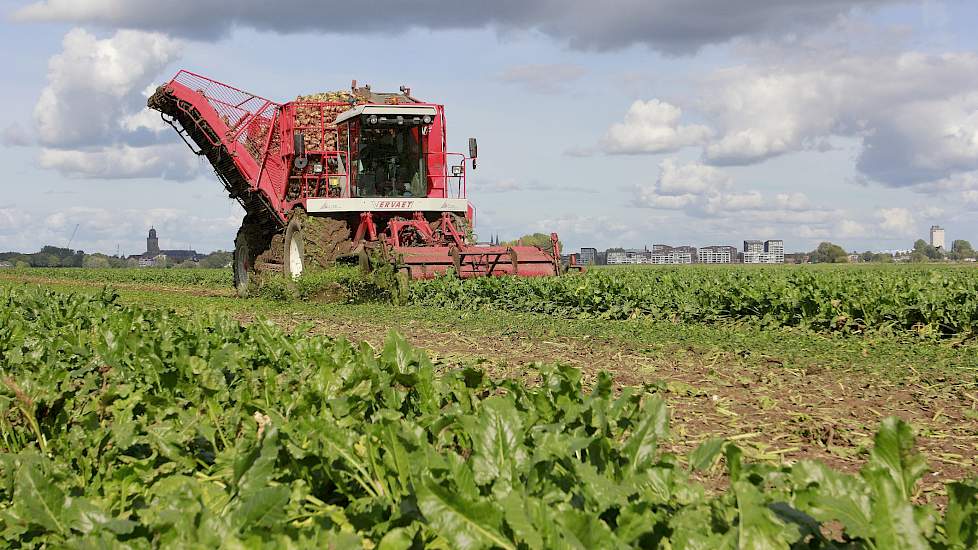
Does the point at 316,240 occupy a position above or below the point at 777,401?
above

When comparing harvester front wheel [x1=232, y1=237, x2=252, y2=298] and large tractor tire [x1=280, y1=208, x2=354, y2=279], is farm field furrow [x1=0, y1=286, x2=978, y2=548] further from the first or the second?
harvester front wheel [x1=232, y1=237, x2=252, y2=298]

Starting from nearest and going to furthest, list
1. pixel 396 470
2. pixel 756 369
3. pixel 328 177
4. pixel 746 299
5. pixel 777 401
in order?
1. pixel 396 470
2. pixel 777 401
3. pixel 756 369
4. pixel 746 299
5. pixel 328 177

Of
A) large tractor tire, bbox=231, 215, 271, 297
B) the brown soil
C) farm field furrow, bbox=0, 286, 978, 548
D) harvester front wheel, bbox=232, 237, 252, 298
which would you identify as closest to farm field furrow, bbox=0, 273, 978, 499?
the brown soil

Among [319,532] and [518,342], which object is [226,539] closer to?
[319,532]

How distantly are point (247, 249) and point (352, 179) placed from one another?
4846 mm

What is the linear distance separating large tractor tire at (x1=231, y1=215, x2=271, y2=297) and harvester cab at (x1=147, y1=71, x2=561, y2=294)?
1.23m

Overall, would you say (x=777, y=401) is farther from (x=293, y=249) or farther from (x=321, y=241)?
(x=293, y=249)

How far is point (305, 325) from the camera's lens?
5.74 metres

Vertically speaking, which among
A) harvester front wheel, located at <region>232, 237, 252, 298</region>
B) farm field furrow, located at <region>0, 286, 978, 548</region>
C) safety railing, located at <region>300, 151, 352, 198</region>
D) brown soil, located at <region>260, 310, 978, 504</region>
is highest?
safety railing, located at <region>300, 151, 352, 198</region>

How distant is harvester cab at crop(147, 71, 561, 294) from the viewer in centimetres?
1566

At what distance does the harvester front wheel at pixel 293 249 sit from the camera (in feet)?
54.4

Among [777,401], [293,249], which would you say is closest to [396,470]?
[777,401]

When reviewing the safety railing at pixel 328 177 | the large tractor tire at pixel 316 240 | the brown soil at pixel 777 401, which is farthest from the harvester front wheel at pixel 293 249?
the brown soil at pixel 777 401

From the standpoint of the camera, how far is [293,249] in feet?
55.7
